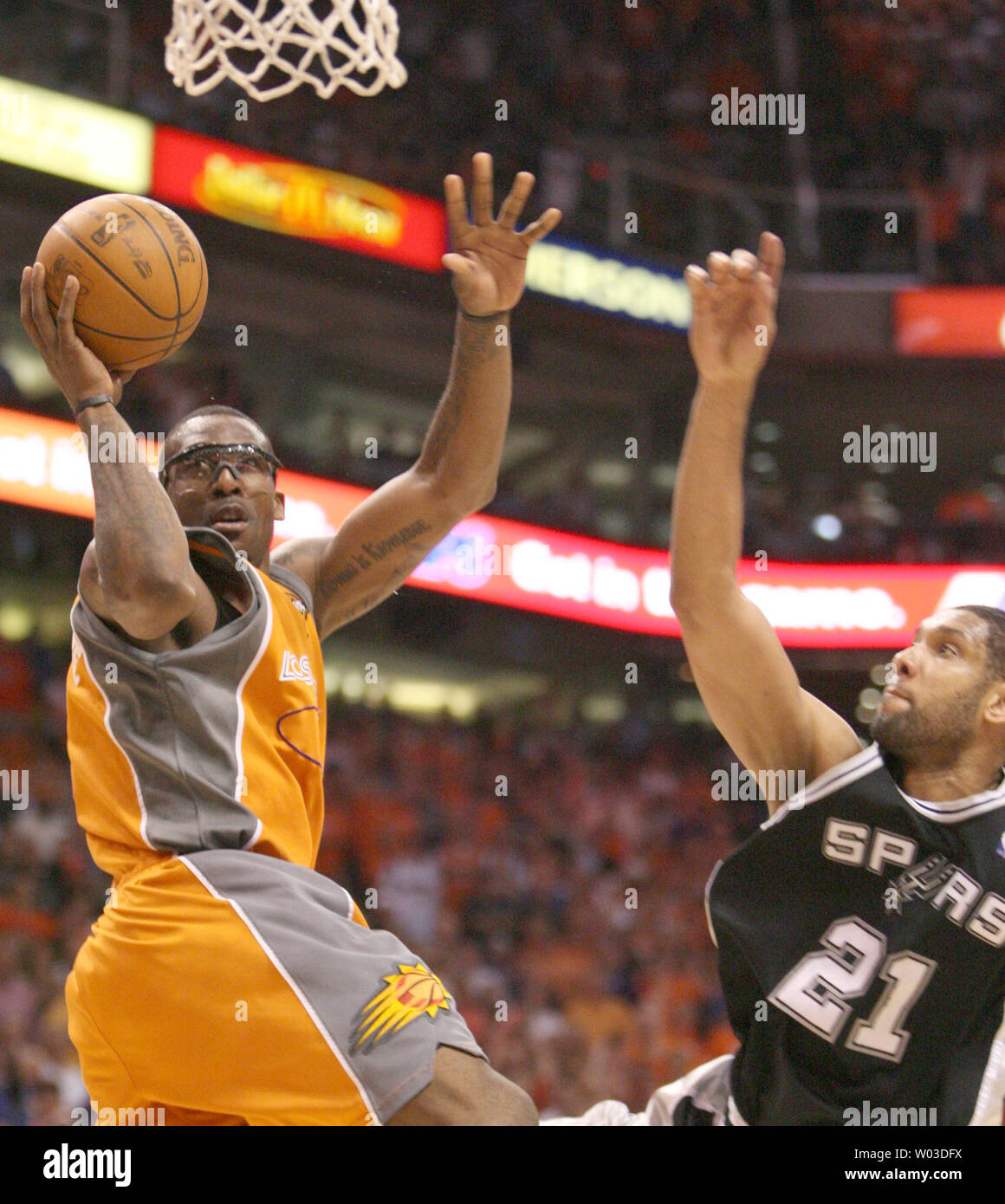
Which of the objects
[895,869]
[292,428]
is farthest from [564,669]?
[895,869]

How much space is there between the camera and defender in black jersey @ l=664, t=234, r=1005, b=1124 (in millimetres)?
2396

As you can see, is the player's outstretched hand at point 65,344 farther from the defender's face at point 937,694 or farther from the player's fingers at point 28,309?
the defender's face at point 937,694

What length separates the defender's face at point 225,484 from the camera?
2.74 meters

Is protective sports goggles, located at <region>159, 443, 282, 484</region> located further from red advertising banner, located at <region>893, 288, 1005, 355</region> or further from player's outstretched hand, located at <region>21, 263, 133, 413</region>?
red advertising banner, located at <region>893, 288, 1005, 355</region>

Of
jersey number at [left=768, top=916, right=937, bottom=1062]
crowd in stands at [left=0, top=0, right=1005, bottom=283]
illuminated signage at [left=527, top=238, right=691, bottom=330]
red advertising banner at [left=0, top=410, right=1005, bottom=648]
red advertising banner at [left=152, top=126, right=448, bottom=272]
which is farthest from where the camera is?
crowd in stands at [left=0, top=0, right=1005, bottom=283]

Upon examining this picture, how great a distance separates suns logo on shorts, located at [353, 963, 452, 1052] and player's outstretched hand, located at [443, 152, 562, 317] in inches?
53.5

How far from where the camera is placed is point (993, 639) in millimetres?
2676

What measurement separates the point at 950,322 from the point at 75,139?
6602 mm

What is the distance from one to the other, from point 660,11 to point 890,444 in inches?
165

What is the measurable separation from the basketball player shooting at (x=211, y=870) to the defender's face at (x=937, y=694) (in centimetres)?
91

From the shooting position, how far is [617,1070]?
752cm

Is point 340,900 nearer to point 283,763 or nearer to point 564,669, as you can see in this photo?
point 283,763

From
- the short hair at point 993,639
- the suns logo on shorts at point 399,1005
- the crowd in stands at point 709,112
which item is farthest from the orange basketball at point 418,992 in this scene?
the crowd in stands at point 709,112

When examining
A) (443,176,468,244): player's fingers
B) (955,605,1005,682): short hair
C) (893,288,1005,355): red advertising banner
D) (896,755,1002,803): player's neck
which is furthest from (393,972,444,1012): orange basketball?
(893,288,1005,355): red advertising banner
